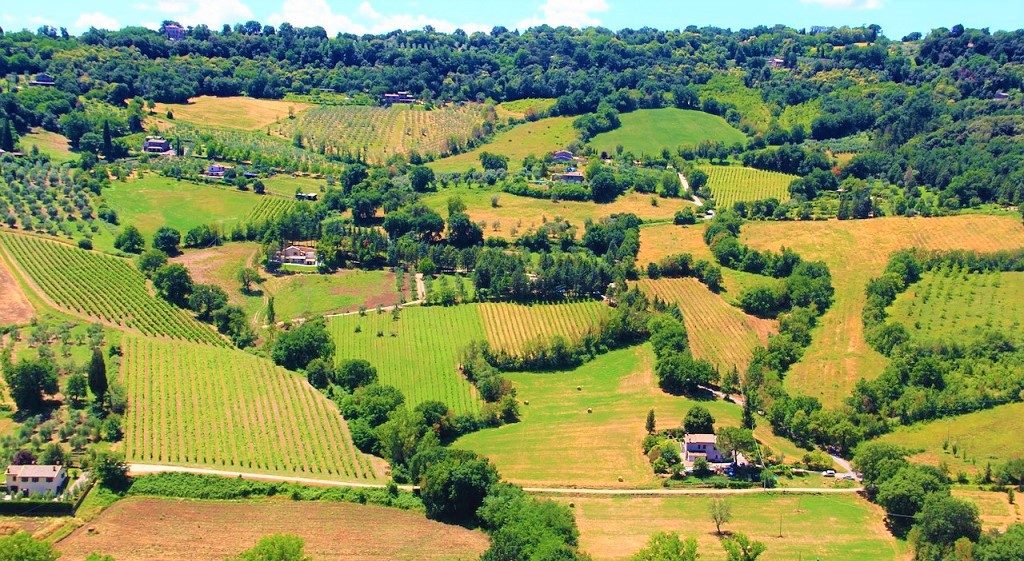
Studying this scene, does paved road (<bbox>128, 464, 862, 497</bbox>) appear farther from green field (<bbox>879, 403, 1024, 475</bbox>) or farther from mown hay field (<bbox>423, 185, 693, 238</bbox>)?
mown hay field (<bbox>423, 185, 693, 238</bbox>)

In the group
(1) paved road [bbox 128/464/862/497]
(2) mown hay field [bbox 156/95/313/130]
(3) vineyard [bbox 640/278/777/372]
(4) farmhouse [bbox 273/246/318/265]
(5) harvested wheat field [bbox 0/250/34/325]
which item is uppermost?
(2) mown hay field [bbox 156/95/313/130]

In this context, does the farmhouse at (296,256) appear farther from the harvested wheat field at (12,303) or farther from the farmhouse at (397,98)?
the farmhouse at (397,98)

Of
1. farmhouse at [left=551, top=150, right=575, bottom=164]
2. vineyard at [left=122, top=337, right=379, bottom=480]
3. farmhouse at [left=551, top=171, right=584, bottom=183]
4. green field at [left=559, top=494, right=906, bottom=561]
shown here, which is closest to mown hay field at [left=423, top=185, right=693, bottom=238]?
farmhouse at [left=551, top=171, right=584, bottom=183]

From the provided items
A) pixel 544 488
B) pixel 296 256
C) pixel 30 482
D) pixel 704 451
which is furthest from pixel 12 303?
pixel 704 451

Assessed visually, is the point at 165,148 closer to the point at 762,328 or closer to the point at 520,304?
the point at 520,304

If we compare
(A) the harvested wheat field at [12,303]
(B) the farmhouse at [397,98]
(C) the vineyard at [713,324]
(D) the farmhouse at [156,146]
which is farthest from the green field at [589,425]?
(B) the farmhouse at [397,98]
